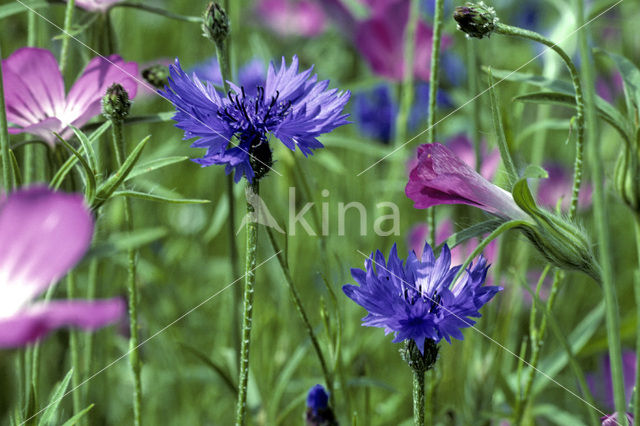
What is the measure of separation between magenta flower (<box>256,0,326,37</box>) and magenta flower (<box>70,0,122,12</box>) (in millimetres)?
1456

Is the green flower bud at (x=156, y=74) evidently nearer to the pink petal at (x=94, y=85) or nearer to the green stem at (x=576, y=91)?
the pink petal at (x=94, y=85)

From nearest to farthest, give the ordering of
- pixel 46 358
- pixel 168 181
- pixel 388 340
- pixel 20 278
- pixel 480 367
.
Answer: pixel 20 278
pixel 480 367
pixel 46 358
pixel 388 340
pixel 168 181

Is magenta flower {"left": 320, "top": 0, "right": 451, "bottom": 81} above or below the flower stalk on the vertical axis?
above

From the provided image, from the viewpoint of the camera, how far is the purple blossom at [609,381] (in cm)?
86

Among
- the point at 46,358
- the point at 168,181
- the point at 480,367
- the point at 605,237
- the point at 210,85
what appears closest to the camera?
the point at 605,237

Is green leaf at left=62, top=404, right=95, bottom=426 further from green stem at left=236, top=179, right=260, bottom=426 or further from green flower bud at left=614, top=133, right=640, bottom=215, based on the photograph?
green flower bud at left=614, top=133, right=640, bottom=215

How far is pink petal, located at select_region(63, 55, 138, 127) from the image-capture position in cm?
57

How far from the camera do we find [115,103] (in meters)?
0.50

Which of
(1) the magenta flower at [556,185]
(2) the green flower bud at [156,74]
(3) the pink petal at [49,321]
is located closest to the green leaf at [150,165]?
(2) the green flower bud at [156,74]

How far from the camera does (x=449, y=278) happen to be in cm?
49

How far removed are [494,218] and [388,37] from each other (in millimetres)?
854

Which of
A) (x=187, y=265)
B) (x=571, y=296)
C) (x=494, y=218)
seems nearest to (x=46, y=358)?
(x=187, y=265)

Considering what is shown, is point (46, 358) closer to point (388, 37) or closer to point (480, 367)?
point (480, 367)

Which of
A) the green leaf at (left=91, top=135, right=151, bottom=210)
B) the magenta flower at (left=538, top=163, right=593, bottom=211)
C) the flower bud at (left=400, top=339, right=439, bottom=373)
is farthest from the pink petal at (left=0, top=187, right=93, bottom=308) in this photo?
the magenta flower at (left=538, top=163, right=593, bottom=211)
